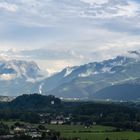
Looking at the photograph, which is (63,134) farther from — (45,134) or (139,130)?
(139,130)

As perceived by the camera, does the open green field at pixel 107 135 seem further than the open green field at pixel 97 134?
No

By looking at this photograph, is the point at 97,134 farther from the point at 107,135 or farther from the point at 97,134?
the point at 107,135

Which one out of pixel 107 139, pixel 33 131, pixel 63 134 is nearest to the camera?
pixel 107 139

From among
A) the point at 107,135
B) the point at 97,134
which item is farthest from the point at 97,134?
the point at 107,135

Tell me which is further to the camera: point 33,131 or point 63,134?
point 33,131

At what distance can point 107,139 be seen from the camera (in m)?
160

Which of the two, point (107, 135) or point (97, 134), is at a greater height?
point (97, 134)

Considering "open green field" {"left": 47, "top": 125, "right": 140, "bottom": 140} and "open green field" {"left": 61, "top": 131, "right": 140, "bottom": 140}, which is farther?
"open green field" {"left": 47, "top": 125, "right": 140, "bottom": 140}

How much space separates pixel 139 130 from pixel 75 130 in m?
20.6

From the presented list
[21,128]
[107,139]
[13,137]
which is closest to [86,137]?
[107,139]

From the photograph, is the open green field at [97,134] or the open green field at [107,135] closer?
the open green field at [107,135]

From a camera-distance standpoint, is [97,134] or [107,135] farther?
[97,134]

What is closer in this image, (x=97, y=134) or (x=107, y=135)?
(x=107, y=135)

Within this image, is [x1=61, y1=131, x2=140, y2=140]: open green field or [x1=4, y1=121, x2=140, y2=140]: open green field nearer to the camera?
[x1=61, y1=131, x2=140, y2=140]: open green field
